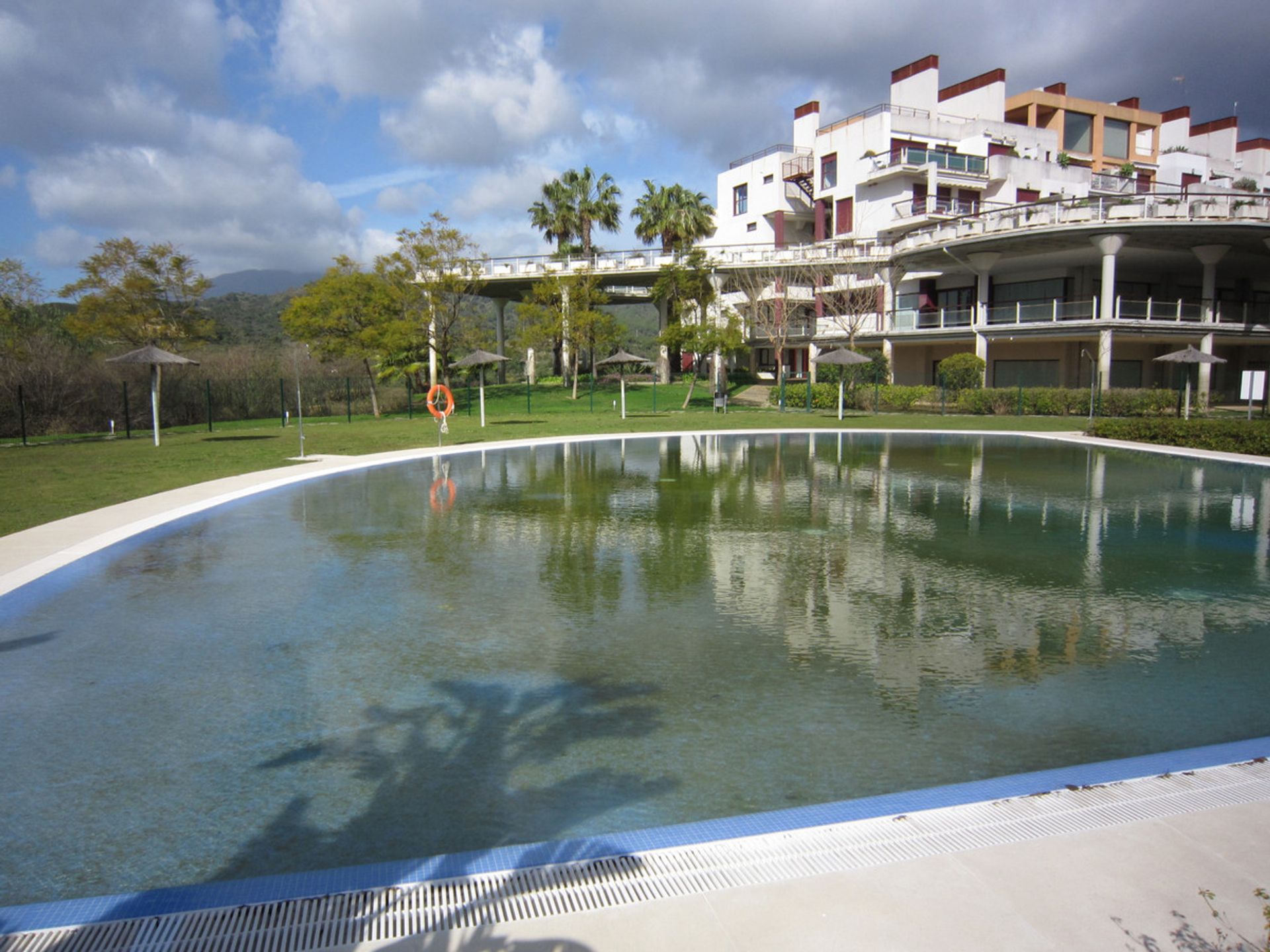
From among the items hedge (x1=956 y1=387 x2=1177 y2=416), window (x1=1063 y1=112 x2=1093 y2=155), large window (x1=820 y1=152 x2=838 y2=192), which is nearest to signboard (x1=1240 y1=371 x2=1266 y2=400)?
hedge (x1=956 y1=387 x2=1177 y2=416)

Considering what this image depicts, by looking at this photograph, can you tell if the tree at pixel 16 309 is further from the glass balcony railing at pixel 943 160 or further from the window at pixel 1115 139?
the window at pixel 1115 139

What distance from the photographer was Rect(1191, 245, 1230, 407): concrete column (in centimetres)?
3369

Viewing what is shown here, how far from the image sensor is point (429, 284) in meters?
39.6

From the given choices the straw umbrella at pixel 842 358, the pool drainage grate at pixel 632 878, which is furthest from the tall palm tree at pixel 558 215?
the pool drainage grate at pixel 632 878

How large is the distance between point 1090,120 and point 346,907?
198ft

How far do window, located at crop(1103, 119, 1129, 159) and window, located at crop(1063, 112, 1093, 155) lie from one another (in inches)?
30.0

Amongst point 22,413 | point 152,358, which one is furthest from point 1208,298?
point 22,413

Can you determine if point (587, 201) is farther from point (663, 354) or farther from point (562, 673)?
point (562, 673)

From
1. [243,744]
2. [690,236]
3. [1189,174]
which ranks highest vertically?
[1189,174]

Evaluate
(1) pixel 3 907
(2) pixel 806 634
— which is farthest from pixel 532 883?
(2) pixel 806 634

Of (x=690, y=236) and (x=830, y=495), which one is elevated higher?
(x=690, y=236)

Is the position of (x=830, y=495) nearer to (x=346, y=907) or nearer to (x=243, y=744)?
(x=243, y=744)

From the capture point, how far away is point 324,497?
45.5 feet

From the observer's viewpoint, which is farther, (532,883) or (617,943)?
(532,883)
